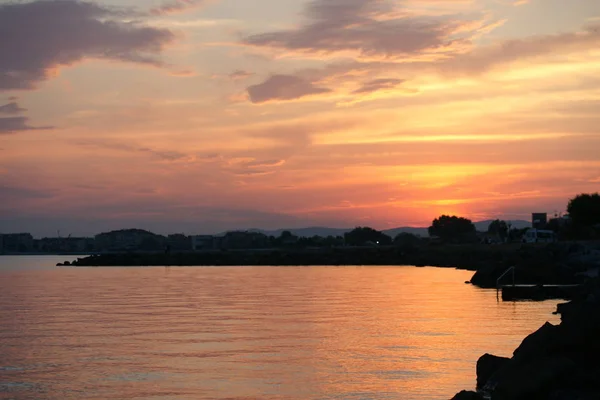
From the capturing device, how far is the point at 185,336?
114 ft

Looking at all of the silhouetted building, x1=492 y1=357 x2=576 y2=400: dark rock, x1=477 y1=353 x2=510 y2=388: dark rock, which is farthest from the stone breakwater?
x1=492 y1=357 x2=576 y2=400: dark rock

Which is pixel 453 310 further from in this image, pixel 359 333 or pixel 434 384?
pixel 434 384

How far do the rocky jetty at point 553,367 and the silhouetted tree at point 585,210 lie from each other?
10094cm

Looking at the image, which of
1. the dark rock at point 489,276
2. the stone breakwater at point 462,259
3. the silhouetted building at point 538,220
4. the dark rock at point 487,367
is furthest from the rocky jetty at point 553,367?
the silhouetted building at point 538,220

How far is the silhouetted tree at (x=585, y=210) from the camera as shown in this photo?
393 feet

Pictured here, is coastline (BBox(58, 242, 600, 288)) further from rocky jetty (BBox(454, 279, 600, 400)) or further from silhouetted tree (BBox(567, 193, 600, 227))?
rocky jetty (BBox(454, 279, 600, 400))

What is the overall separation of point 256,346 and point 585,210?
98.8 meters

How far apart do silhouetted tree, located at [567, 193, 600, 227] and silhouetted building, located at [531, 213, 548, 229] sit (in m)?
54.7

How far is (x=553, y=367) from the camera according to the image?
18.9 metres

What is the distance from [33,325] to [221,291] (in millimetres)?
28810

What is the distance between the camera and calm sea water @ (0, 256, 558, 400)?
23469mm

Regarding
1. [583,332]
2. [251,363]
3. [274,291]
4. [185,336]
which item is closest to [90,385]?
[251,363]

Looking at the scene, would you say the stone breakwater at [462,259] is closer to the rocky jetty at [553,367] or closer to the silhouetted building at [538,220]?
the silhouetted building at [538,220]

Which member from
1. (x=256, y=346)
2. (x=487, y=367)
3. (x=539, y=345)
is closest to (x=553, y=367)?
(x=539, y=345)
